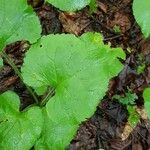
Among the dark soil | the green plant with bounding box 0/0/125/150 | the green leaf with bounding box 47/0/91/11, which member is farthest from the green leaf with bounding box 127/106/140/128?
the green leaf with bounding box 47/0/91/11

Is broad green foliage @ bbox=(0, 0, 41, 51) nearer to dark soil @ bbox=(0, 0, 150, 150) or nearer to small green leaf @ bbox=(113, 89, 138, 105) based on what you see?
dark soil @ bbox=(0, 0, 150, 150)

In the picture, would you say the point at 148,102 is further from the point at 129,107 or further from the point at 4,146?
the point at 4,146

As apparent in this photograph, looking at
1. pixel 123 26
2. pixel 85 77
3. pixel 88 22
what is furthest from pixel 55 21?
pixel 85 77

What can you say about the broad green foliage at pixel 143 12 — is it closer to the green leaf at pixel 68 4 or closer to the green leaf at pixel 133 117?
the green leaf at pixel 68 4

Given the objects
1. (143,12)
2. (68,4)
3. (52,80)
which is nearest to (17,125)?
(52,80)

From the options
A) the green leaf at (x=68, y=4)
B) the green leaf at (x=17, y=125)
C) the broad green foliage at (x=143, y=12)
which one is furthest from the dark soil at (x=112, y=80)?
the broad green foliage at (x=143, y=12)
